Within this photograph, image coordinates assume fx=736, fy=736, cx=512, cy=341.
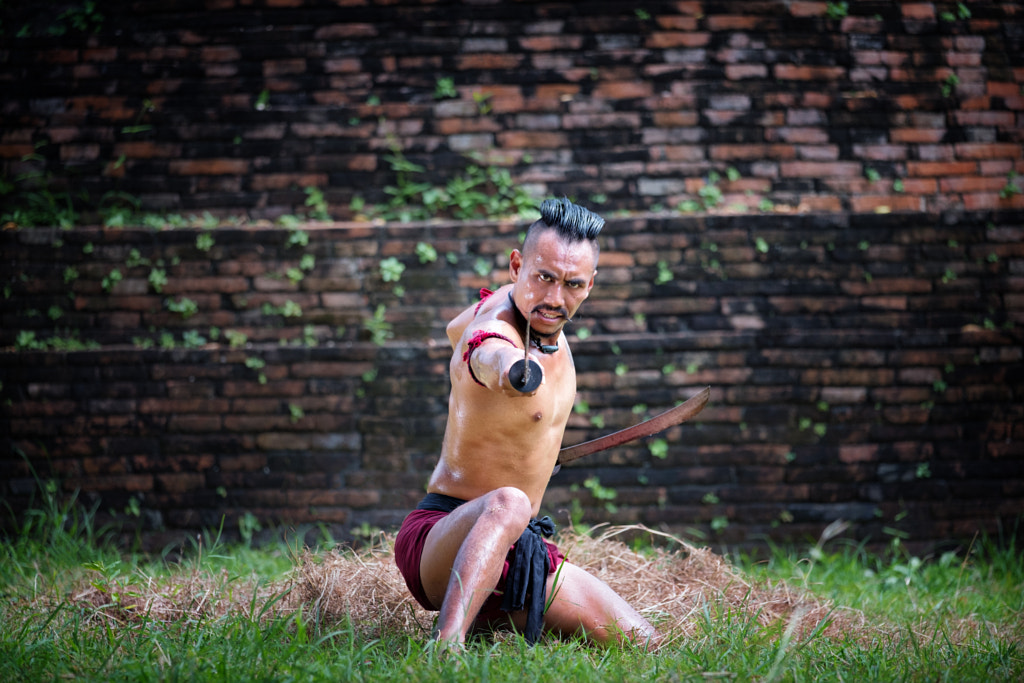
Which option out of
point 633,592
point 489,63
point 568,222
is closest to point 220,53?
point 489,63

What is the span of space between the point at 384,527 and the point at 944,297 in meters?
3.67

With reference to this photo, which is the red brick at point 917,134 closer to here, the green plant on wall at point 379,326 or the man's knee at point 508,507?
the green plant on wall at point 379,326

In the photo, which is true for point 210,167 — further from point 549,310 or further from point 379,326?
point 549,310

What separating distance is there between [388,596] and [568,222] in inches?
70.0

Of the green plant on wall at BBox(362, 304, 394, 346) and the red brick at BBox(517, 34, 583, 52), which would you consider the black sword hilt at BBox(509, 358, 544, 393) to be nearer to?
the green plant on wall at BBox(362, 304, 394, 346)

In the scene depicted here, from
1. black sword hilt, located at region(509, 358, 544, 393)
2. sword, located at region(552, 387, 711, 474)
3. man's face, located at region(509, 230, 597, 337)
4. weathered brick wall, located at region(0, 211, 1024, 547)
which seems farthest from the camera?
weathered brick wall, located at region(0, 211, 1024, 547)

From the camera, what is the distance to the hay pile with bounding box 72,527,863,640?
9.65 feet

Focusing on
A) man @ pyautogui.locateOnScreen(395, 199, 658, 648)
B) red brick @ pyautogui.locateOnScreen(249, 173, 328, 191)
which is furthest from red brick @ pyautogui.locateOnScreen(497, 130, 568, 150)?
man @ pyautogui.locateOnScreen(395, 199, 658, 648)

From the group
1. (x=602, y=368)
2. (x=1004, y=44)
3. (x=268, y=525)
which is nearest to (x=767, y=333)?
(x=602, y=368)

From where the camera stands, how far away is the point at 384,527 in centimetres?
432

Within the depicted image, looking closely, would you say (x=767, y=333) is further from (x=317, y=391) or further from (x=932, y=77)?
(x=317, y=391)

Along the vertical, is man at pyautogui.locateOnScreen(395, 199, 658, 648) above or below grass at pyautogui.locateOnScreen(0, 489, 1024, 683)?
above

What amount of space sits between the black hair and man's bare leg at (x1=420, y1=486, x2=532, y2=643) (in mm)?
871

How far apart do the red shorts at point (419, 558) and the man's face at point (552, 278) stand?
2.53 ft
